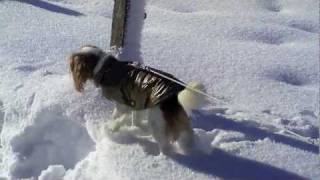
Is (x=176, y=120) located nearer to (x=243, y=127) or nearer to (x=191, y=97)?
(x=191, y=97)

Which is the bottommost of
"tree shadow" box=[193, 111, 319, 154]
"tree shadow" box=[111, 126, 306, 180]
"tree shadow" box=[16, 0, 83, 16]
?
"tree shadow" box=[111, 126, 306, 180]

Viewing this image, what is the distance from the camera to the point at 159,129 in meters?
3.32

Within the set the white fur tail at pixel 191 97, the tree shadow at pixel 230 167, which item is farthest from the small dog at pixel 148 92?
the tree shadow at pixel 230 167

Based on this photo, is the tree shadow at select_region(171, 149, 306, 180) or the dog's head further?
the dog's head

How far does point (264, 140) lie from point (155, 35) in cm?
209

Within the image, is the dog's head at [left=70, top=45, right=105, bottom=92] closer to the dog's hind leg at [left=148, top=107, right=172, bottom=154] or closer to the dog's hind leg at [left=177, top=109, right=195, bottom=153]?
the dog's hind leg at [left=148, top=107, right=172, bottom=154]

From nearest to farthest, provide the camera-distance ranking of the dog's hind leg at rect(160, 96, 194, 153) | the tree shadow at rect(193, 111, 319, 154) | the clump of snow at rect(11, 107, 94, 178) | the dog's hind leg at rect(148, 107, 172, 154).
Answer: the dog's hind leg at rect(160, 96, 194, 153) < the dog's hind leg at rect(148, 107, 172, 154) < the clump of snow at rect(11, 107, 94, 178) < the tree shadow at rect(193, 111, 319, 154)

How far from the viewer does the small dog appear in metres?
3.18

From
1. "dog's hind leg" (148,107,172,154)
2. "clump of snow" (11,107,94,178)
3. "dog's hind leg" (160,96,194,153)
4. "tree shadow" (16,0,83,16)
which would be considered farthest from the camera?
"tree shadow" (16,0,83,16)

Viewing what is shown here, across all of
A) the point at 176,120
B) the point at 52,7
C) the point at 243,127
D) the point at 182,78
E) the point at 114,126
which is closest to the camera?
the point at 176,120

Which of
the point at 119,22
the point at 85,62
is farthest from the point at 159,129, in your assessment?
the point at 119,22

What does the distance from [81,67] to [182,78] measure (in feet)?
4.34

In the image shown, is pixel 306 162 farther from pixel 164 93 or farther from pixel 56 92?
pixel 56 92

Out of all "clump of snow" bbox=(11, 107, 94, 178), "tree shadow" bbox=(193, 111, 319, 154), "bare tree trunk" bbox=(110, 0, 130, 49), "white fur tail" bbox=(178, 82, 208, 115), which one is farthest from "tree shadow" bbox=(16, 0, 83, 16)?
"white fur tail" bbox=(178, 82, 208, 115)
